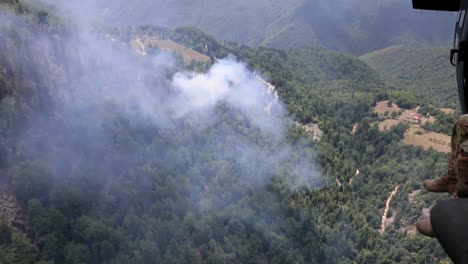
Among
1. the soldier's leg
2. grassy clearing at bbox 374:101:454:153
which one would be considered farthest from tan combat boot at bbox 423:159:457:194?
grassy clearing at bbox 374:101:454:153

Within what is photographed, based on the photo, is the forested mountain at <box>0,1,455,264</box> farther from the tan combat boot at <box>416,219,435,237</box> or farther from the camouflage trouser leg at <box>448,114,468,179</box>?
the camouflage trouser leg at <box>448,114,468,179</box>

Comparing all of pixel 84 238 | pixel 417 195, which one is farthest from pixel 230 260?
pixel 417 195

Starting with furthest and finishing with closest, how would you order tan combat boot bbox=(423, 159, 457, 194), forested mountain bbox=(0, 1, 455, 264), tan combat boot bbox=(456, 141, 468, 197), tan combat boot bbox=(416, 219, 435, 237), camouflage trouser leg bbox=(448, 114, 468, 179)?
forested mountain bbox=(0, 1, 455, 264), tan combat boot bbox=(423, 159, 457, 194), tan combat boot bbox=(416, 219, 435, 237), camouflage trouser leg bbox=(448, 114, 468, 179), tan combat boot bbox=(456, 141, 468, 197)

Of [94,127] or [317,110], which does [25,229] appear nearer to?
[94,127]

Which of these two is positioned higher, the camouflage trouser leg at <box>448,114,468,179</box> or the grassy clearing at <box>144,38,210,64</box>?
the grassy clearing at <box>144,38,210,64</box>

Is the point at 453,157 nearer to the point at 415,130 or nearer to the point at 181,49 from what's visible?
the point at 415,130
